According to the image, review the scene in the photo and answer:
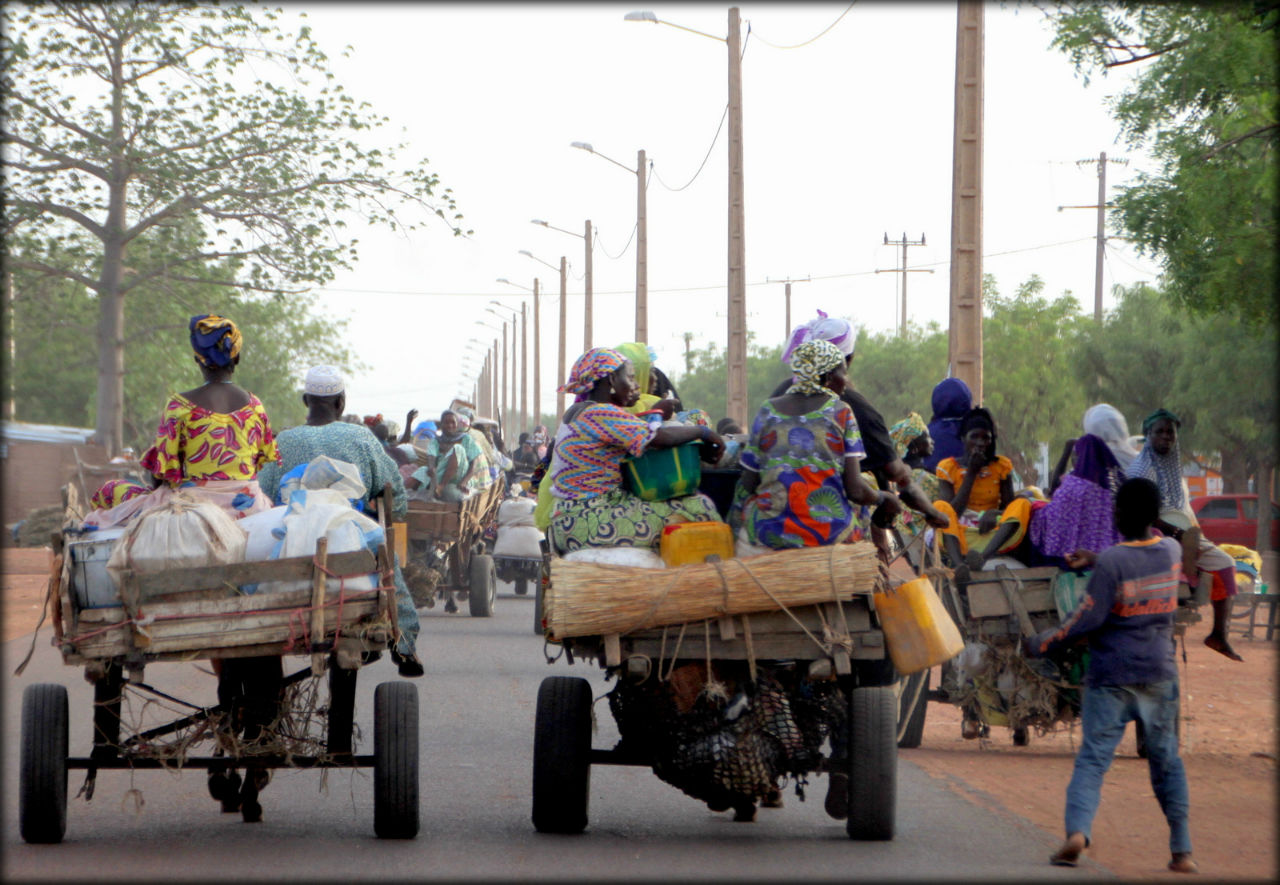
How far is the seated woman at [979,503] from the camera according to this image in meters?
9.27

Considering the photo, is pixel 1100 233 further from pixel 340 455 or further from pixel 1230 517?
pixel 340 455

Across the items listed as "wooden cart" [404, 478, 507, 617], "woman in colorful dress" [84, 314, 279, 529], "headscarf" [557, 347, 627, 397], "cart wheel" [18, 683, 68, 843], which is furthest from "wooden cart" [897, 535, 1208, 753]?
"wooden cart" [404, 478, 507, 617]

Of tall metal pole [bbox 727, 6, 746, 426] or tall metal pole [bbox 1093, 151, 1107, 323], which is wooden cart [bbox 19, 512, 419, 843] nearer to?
tall metal pole [bbox 727, 6, 746, 426]

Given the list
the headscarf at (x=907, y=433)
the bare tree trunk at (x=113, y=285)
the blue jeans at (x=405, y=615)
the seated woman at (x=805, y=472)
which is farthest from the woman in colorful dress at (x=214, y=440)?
the bare tree trunk at (x=113, y=285)

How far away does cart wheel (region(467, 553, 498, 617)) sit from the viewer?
18672mm

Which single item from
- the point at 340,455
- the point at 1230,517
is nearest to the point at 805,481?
the point at 340,455

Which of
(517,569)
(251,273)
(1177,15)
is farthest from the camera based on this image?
(251,273)

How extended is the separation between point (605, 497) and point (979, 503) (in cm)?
353

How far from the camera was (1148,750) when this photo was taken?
6.42 m

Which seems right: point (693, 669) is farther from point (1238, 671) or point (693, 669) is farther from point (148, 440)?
point (148, 440)

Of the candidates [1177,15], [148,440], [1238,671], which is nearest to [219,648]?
[1177,15]

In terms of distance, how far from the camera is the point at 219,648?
240 inches

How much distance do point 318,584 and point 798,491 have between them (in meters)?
2.03

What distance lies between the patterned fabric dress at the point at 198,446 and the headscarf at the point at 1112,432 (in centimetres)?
473
